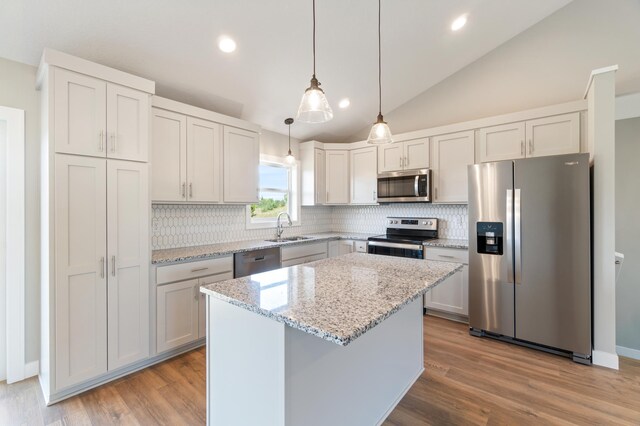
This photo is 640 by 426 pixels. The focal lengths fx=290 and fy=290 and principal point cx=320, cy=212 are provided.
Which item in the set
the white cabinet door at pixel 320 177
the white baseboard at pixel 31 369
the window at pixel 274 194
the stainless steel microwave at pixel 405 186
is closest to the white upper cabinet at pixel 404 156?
the stainless steel microwave at pixel 405 186

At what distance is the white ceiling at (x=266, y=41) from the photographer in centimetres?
213

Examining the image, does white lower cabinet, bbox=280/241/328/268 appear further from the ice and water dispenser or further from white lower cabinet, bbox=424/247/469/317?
the ice and water dispenser

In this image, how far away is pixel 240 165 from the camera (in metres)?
3.47

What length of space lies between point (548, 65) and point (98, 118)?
14.9 feet

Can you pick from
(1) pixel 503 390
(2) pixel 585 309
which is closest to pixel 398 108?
(2) pixel 585 309

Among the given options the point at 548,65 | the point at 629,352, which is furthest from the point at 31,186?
the point at 629,352

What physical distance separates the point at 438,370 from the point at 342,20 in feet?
10.7

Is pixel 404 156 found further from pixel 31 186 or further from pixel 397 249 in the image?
pixel 31 186

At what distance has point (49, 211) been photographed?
200cm

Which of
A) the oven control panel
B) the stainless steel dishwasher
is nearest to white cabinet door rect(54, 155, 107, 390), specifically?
the stainless steel dishwasher

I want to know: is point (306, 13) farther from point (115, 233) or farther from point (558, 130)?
point (558, 130)

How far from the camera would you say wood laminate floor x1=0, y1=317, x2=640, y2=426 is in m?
1.89

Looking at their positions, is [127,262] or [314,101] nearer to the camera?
[314,101]

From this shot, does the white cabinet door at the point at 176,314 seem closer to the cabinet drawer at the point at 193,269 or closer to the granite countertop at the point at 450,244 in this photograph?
the cabinet drawer at the point at 193,269
